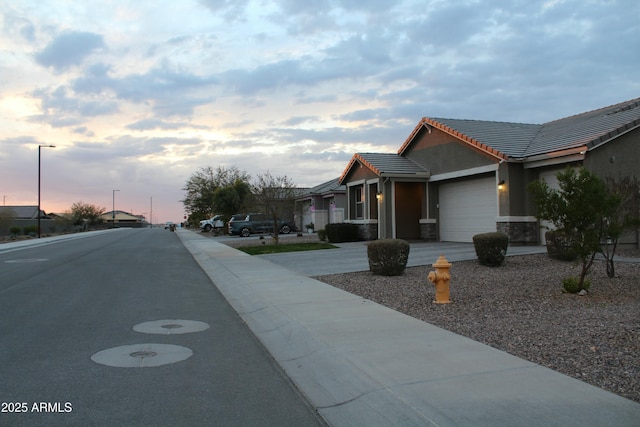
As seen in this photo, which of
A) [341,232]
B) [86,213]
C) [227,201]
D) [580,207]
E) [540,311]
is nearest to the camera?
[540,311]

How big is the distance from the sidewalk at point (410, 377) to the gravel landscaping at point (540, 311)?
0.42 metres

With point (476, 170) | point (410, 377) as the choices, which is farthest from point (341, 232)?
point (410, 377)

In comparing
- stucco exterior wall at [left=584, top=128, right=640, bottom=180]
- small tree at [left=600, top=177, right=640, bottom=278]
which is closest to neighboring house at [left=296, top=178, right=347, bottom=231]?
stucco exterior wall at [left=584, top=128, right=640, bottom=180]

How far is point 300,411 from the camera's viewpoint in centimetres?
481

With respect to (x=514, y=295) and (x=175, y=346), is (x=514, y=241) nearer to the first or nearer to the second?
(x=514, y=295)

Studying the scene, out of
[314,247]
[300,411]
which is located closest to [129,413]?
[300,411]

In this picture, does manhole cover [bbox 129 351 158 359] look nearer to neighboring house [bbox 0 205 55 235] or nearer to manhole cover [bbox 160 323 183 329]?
manhole cover [bbox 160 323 183 329]

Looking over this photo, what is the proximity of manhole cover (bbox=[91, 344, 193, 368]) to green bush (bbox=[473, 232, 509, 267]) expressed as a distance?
9416 mm

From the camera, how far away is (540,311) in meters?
8.45

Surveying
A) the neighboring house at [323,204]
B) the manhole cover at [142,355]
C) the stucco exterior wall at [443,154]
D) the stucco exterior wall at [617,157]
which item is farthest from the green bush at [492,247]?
the neighboring house at [323,204]

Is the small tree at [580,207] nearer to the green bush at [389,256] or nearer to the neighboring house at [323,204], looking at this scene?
the green bush at [389,256]

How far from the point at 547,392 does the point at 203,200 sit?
57.8 meters

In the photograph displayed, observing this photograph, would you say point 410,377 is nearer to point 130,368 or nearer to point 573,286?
point 130,368

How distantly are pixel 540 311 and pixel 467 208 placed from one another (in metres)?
14.1
